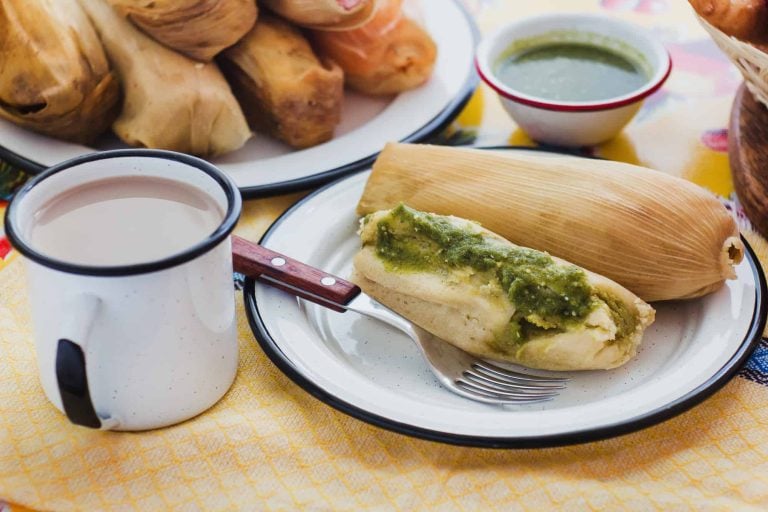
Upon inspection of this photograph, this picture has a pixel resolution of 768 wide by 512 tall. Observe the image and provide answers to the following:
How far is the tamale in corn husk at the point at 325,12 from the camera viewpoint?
1.33 metres

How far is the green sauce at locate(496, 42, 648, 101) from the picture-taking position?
141 cm

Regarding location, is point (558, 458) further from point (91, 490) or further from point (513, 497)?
point (91, 490)

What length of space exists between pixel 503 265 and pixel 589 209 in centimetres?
15

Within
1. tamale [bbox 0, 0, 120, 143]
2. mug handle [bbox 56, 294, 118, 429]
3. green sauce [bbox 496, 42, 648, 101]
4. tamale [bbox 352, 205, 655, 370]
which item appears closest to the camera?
mug handle [bbox 56, 294, 118, 429]

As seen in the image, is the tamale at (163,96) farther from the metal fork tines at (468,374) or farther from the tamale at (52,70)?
the metal fork tines at (468,374)

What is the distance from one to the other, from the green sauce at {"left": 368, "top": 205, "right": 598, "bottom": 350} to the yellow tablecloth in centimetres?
13

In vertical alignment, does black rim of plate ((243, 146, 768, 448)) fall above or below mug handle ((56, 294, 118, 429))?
below

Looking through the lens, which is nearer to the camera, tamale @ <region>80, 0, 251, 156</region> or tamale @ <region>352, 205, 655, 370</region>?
tamale @ <region>352, 205, 655, 370</region>

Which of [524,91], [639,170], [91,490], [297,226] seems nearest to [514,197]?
[639,170]

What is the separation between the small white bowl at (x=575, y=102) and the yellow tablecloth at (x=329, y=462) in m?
0.45

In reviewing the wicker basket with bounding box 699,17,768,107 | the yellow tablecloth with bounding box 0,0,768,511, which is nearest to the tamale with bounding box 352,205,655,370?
the yellow tablecloth with bounding box 0,0,768,511

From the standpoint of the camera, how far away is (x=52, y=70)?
1231 millimetres

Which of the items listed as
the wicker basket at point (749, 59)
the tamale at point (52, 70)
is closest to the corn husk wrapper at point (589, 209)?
Result: the wicker basket at point (749, 59)

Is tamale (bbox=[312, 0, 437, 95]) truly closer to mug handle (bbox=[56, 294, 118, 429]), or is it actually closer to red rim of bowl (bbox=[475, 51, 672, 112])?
red rim of bowl (bbox=[475, 51, 672, 112])
